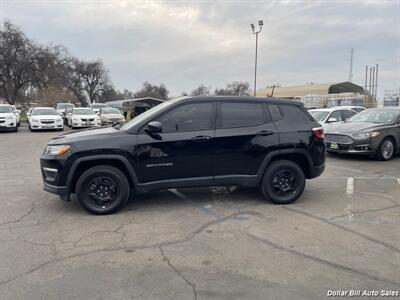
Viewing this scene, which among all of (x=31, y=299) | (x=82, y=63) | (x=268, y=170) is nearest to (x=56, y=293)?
(x=31, y=299)

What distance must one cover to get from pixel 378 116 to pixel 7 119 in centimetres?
1874

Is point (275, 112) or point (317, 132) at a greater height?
point (275, 112)

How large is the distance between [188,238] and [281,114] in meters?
2.72

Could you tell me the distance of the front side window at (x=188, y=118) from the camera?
5.31 m

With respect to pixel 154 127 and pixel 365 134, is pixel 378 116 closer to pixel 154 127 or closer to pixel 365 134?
pixel 365 134

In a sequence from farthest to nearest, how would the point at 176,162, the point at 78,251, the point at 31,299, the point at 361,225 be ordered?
1. the point at 176,162
2. the point at 361,225
3. the point at 78,251
4. the point at 31,299

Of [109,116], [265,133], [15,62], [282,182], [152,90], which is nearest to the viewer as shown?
[265,133]

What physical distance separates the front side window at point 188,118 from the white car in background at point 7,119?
17798 mm

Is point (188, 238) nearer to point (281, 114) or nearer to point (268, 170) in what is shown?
point (268, 170)

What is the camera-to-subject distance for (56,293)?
3.09 metres

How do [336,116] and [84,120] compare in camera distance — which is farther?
[84,120]

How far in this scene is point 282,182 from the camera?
5785 mm

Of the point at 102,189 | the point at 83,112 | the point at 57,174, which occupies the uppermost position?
the point at 83,112

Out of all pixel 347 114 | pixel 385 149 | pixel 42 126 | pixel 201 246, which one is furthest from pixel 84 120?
pixel 201 246
